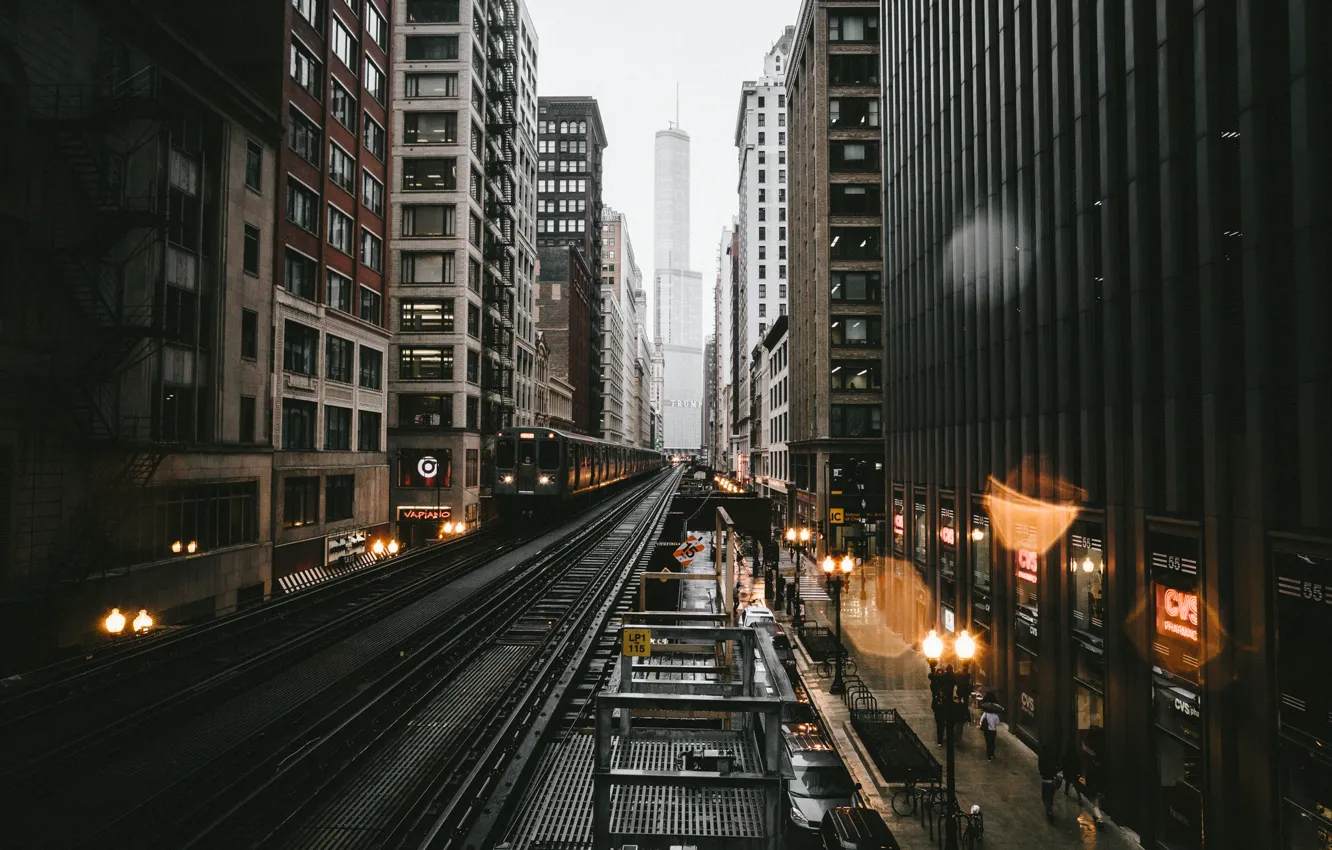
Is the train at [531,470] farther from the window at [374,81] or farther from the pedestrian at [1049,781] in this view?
the pedestrian at [1049,781]

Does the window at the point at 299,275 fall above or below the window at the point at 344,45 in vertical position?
below

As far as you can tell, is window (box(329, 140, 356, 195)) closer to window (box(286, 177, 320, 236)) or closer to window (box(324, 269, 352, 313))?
window (box(286, 177, 320, 236))

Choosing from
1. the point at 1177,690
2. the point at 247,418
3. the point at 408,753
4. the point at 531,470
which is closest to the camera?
the point at 408,753

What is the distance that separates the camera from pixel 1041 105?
19.1 m

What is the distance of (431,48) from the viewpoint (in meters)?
52.4

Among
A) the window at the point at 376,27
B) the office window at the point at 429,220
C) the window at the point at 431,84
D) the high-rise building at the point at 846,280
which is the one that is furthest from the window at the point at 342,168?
the high-rise building at the point at 846,280

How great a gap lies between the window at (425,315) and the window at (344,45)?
50.7 feet

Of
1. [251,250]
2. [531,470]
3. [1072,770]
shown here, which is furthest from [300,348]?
[1072,770]

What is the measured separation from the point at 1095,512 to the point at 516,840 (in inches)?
563

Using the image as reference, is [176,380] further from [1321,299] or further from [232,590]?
[1321,299]

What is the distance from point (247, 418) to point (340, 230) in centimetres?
1396

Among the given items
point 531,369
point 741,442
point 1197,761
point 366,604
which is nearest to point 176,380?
point 366,604

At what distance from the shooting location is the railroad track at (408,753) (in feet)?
29.1

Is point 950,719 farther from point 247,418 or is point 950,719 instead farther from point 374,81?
point 374,81
